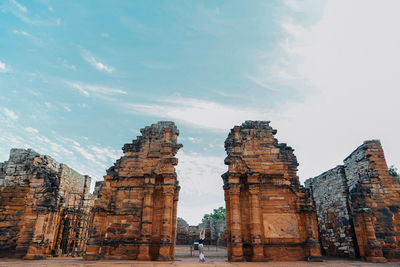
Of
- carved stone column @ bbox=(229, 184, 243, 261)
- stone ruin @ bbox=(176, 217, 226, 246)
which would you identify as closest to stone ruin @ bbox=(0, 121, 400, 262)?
carved stone column @ bbox=(229, 184, 243, 261)

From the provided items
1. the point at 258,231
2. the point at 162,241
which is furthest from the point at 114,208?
the point at 258,231

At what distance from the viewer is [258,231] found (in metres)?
10.2

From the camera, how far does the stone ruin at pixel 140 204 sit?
10.5 m

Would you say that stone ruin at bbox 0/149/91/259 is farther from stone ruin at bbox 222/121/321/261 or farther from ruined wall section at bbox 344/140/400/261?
ruined wall section at bbox 344/140/400/261

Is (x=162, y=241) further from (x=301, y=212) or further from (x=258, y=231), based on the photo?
(x=301, y=212)

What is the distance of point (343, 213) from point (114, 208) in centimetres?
1383

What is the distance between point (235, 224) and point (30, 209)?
35.7ft

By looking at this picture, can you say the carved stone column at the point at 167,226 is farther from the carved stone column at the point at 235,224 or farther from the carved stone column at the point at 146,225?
the carved stone column at the point at 235,224

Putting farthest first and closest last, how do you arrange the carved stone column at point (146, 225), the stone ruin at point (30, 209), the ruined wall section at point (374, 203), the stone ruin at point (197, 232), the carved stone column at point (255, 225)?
the stone ruin at point (197, 232) < the stone ruin at point (30, 209) < the ruined wall section at point (374, 203) < the carved stone column at point (146, 225) < the carved stone column at point (255, 225)

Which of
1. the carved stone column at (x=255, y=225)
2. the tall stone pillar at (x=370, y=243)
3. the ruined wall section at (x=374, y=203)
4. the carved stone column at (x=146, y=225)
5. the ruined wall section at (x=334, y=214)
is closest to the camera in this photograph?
the carved stone column at (x=255, y=225)

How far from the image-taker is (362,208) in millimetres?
12188

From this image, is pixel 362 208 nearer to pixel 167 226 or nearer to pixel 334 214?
pixel 334 214

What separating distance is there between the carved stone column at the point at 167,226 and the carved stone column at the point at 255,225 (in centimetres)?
353

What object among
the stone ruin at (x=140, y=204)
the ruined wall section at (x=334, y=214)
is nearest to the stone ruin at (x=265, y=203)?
the stone ruin at (x=140, y=204)
